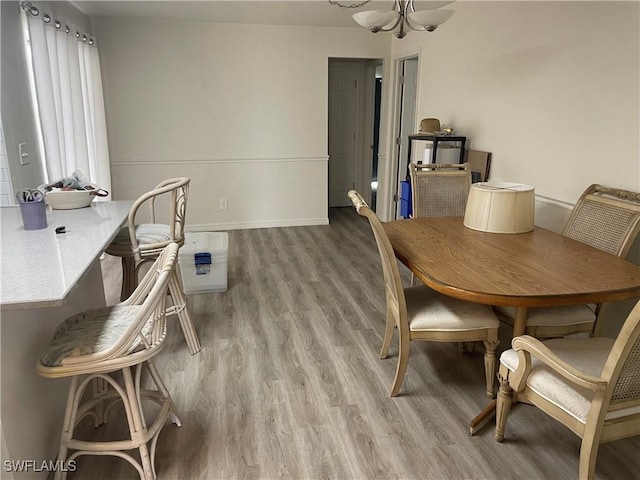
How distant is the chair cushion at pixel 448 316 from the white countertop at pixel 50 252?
1.43 m

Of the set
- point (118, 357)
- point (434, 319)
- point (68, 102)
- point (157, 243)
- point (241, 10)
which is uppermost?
point (241, 10)

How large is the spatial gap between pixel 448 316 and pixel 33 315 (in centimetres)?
176

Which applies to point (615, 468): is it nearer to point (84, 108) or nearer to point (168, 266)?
point (168, 266)

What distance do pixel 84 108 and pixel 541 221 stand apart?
3969 millimetres

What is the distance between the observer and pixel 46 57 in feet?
10.3

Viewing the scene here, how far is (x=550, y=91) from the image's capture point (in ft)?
9.48

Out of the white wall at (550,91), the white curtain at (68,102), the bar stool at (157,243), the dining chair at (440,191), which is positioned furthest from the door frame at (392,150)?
the bar stool at (157,243)

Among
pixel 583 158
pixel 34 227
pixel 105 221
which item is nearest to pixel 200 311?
pixel 105 221

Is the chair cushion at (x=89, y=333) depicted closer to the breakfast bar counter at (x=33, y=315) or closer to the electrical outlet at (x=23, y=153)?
the breakfast bar counter at (x=33, y=315)

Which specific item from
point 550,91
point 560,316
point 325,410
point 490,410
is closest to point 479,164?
point 550,91

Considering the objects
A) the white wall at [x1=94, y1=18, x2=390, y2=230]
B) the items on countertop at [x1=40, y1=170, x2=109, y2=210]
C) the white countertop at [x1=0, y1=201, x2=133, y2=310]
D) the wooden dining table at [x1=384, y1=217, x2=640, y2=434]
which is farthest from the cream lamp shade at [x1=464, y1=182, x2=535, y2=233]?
the white wall at [x1=94, y1=18, x2=390, y2=230]

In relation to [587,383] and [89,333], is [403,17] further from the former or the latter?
[89,333]

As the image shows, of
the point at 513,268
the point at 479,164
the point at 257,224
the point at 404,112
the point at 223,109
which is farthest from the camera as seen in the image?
the point at 257,224

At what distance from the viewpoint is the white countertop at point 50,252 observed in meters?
1.30
